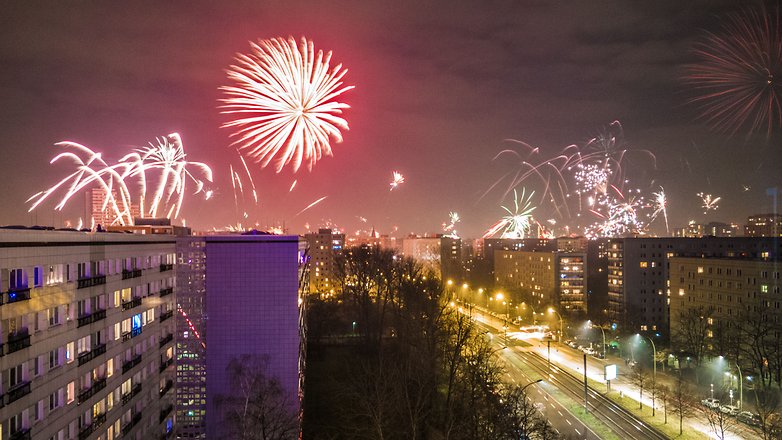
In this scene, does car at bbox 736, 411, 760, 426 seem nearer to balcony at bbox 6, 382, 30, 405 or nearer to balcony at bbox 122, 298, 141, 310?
balcony at bbox 122, 298, 141, 310

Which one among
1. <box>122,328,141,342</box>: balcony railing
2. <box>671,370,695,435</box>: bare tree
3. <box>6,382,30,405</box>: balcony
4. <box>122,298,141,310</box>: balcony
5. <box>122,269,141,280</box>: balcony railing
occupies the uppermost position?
<box>122,269,141,280</box>: balcony railing

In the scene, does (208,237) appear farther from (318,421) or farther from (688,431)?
(688,431)

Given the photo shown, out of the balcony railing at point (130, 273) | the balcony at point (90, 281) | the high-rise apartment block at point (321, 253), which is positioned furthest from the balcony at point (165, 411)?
the high-rise apartment block at point (321, 253)

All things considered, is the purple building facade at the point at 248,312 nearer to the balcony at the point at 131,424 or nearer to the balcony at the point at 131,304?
the balcony at the point at 131,424

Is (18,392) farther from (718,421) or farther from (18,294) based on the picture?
(718,421)

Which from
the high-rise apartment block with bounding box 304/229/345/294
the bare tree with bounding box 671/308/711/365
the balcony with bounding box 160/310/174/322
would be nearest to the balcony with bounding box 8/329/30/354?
the balcony with bounding box 160/310/174/322

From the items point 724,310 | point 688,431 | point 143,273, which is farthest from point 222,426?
point 724,310
